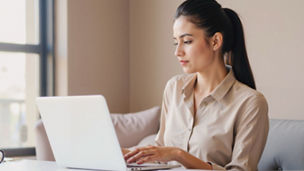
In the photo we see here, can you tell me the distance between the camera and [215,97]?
200 cm

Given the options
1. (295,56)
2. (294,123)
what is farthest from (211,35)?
(295,56)

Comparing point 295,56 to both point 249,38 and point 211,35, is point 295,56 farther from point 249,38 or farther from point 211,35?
point 211,35

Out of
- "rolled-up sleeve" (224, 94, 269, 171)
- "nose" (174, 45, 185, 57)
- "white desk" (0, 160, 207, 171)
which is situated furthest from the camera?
"nose" (174, 45, 185, 57)

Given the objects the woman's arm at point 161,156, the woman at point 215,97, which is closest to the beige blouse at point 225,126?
the woman at point 215,97

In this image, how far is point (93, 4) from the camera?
3.65 meters

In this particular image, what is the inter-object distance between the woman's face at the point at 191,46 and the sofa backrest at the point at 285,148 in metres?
0.64

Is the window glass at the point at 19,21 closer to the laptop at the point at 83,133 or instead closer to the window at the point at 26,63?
the window at the point at 26,63

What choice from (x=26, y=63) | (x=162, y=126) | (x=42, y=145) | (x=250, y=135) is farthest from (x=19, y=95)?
(x=250, y=135)

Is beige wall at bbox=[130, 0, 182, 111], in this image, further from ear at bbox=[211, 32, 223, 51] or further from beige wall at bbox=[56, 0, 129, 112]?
ear at bbox=[211, 32, 223, 51]

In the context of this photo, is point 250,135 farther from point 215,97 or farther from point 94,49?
point 94,49

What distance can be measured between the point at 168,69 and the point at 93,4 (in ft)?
2.35

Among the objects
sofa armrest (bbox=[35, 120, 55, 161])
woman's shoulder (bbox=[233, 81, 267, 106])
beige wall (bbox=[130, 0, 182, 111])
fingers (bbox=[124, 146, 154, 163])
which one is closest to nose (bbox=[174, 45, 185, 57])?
woman's shoulder (bbox=[233, 81, 267, 106])

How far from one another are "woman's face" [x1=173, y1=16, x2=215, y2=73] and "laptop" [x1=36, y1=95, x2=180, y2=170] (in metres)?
0.57

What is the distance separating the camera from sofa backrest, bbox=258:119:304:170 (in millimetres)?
2314
